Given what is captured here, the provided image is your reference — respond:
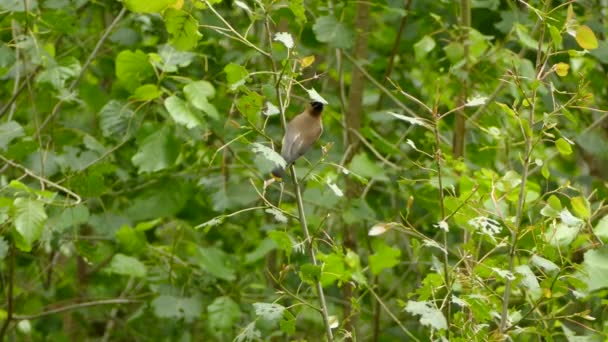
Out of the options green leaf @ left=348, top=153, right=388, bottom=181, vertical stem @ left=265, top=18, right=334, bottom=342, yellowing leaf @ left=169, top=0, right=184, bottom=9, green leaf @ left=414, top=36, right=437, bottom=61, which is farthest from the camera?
green leaf @ left=414, top=36, right=437, bottom=61

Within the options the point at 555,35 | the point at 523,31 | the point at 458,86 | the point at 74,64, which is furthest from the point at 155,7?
the point at 458,86

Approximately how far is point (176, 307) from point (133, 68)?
86 centimetres

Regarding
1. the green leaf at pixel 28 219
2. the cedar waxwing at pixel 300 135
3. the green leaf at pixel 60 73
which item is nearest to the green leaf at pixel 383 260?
the cedar waxwing at pixel 300 135

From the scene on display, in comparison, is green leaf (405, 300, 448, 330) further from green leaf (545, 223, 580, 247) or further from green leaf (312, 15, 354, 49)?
green leaf (312, 15, 354, 49)

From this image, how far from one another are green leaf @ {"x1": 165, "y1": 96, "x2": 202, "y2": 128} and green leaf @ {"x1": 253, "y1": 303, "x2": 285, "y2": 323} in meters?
1.12

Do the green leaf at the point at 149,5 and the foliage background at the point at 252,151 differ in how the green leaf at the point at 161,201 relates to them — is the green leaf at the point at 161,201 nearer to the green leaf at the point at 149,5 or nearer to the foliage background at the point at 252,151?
the foliage background at the point at 252,151

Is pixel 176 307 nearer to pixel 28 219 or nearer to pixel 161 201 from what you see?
pixel 161 201

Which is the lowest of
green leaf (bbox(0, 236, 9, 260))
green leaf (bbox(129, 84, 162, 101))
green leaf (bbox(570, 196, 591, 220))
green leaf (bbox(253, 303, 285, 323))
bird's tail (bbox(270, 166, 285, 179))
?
green leaf (bbox(0, 236, 9, 260))

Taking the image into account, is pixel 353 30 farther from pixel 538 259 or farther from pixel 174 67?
pixel 538 259

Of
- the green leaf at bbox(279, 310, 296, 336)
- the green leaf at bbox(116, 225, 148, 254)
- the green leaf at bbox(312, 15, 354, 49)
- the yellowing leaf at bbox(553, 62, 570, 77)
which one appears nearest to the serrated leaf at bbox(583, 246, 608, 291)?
the yellowing leaf at bbox(553, 62, 570, 77)

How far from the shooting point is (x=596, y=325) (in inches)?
138

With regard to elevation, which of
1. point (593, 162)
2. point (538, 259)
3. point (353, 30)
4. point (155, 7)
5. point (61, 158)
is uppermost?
point (155, 7)

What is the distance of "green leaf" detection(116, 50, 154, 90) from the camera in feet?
11.0

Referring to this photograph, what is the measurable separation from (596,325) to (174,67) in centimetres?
158
